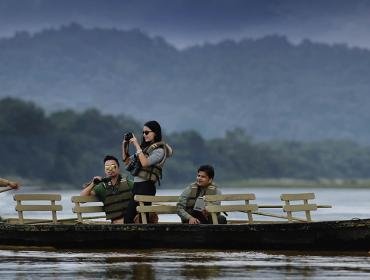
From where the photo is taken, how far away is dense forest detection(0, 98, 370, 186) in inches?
5674

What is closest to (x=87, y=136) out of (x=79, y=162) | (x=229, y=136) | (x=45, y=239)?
(x=79, y=162)

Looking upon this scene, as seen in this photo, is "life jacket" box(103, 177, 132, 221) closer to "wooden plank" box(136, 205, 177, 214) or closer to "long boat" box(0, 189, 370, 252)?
→ "long boat" box(0, 189, 370, 252)

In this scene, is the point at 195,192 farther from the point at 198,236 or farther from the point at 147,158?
the point at 147,158

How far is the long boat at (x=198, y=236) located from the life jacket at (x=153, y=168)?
82 cm

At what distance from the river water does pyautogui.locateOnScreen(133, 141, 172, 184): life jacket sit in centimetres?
123

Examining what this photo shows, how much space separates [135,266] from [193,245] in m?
2.66

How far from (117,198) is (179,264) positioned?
3.23 meters

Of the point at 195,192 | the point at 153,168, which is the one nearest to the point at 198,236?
the point at 195,192

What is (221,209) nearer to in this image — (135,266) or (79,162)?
(135,266)

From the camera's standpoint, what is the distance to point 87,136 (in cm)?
15838

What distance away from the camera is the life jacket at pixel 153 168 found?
688 inches

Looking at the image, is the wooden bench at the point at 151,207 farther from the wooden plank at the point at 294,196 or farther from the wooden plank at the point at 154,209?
the wooden plank at the point at 294,196

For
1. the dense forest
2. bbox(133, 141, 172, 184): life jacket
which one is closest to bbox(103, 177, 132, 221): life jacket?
bbox(133, 141, 172, 184): life jacket

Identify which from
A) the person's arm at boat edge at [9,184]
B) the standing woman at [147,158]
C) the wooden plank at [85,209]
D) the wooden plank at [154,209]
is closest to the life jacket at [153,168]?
the standing woman at [147,158]
